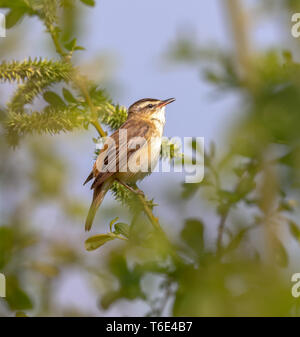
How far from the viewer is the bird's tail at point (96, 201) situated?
114 inches

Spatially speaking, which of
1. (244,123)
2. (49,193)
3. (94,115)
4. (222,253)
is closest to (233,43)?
(244,123)

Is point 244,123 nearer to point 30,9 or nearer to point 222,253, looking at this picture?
point 222,253

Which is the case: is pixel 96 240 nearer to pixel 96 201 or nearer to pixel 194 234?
pixel 194 234

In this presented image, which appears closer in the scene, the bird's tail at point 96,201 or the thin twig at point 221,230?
the thin twig at point 221,230

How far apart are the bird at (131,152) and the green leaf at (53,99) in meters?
0.66

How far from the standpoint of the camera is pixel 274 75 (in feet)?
2.59

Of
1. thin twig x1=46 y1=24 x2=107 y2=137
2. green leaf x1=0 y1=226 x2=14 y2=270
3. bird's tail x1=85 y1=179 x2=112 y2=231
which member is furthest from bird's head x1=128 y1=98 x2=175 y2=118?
green leaf x1=0 y1=226 x2=14 y2=270

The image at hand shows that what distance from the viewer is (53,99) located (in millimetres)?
1653

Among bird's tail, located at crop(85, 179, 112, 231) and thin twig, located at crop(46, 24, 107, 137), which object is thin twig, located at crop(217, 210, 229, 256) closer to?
thin twig, located at crop(46, 24, 107, 137)

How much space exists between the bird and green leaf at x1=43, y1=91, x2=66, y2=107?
0.66 m

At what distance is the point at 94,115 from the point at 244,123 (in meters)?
1.15

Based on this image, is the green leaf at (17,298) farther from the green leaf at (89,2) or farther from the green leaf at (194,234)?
the green leaf at (89,2)

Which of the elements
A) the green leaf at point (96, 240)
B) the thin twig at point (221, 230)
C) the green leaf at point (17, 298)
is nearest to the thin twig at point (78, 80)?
the green leaf at point (96, 240)

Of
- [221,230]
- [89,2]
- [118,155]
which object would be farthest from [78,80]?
[118,155]
